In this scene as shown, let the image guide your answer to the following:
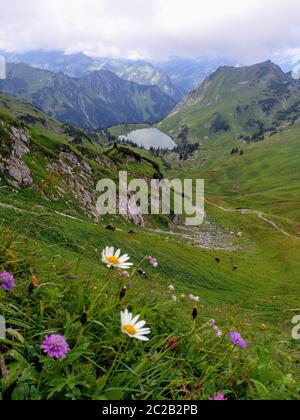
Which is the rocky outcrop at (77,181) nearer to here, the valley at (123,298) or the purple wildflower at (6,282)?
the valley at (123,298)

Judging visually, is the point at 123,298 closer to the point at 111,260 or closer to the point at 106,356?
the point at 106,356

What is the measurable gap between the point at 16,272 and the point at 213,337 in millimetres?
3787

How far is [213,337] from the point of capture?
24.8 ft

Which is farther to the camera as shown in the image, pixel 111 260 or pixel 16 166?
pixel 16 166

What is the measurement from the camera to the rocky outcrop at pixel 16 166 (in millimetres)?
48625

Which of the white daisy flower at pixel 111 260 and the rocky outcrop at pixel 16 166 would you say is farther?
the rocky outcrop at pixel 16 166

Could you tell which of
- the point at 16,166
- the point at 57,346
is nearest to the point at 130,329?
the point at 57,346

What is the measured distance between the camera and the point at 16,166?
51.4 metres

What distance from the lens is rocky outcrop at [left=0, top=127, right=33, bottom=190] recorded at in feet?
160

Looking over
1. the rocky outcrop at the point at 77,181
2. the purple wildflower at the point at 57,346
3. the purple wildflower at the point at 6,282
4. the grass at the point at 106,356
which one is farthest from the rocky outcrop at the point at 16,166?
the purple wildflower at the point at 57,346

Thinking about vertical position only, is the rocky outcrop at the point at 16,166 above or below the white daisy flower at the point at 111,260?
above

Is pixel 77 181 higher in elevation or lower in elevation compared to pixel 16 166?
lower

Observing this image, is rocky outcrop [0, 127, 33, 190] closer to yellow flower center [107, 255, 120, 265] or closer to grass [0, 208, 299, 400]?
grass [0, 208, 299, 400]
